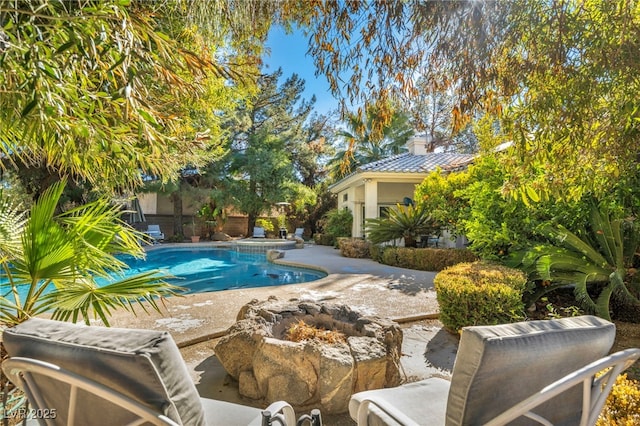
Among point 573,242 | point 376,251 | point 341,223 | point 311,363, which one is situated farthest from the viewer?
point 341,223

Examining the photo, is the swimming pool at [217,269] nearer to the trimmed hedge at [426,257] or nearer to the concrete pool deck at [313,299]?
the concrete pool deck at [313,299]

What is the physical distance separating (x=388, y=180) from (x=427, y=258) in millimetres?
5806

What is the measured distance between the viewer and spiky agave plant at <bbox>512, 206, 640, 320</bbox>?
5.53 meters

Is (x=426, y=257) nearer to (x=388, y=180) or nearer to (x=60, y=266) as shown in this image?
(x=388, y=180)

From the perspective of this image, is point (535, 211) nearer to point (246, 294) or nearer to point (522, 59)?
point (522, 59)

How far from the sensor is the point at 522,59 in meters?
3.77

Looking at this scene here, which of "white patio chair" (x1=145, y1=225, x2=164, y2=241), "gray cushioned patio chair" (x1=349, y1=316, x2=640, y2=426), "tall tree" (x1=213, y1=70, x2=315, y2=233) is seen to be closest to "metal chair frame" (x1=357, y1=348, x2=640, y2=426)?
"gray cushioned patio chair" (x1=349, y1=316, x2=640, y2=426)

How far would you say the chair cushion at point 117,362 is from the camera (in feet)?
4.80

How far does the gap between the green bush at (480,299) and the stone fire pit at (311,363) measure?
1.51 metres

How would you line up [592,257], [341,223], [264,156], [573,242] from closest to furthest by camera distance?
[592,257] → [573,242] → [341,223] → [264,156]

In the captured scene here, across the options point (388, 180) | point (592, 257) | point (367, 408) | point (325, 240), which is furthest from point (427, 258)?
point (325, 240)

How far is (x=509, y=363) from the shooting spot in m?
1.67

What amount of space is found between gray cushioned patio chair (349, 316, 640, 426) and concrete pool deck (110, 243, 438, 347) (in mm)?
2908

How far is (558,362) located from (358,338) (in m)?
2.35
